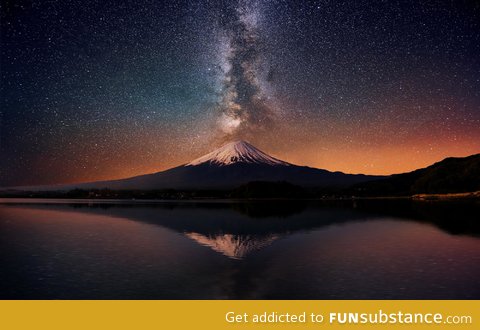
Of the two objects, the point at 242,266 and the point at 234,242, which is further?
the point at 234,242

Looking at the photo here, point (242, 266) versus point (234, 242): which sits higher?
point (234, 242)

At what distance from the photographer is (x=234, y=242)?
2664 centimetres

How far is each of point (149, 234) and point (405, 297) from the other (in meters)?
22.2

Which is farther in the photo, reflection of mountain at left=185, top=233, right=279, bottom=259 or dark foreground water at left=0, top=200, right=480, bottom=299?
reflection of mountain at left=185, top=233, right=279, bottom=259

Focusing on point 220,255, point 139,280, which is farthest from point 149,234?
point 139,280

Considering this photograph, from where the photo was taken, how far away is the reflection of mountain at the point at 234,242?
74.6ft

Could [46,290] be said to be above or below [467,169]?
below

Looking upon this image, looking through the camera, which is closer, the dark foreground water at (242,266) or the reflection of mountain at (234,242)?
the dark foreground water at (242,266)

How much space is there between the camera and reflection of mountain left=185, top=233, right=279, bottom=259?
22750mm

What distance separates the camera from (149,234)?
3194 centimetres
